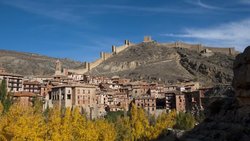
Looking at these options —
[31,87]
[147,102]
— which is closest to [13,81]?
[31,87]

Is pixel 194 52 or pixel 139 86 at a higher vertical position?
pixel 194 52

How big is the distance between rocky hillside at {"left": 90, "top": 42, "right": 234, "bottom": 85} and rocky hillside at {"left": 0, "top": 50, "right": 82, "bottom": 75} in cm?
2717

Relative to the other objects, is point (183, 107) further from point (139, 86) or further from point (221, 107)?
point (221, 107)

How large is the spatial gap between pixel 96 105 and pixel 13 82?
20.4 meters

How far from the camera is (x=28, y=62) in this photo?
165 metres

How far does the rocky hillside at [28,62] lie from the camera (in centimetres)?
14486

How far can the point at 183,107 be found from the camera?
286 feet

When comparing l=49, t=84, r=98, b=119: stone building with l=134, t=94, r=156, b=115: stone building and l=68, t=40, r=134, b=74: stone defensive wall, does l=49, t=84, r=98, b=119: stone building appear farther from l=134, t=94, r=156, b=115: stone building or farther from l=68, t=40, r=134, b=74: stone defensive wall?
l=68, t=40, r=134, b=74: stone defensive wall

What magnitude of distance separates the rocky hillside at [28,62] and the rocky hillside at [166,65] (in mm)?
27174

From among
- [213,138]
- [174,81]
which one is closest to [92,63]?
[174,81]

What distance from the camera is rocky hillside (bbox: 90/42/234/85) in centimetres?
12416

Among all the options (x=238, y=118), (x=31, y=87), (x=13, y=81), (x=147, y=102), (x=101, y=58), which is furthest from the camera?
(x=101, y=58)

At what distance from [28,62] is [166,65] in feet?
217

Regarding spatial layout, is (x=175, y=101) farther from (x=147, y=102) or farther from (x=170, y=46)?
(x=170, y=46)
